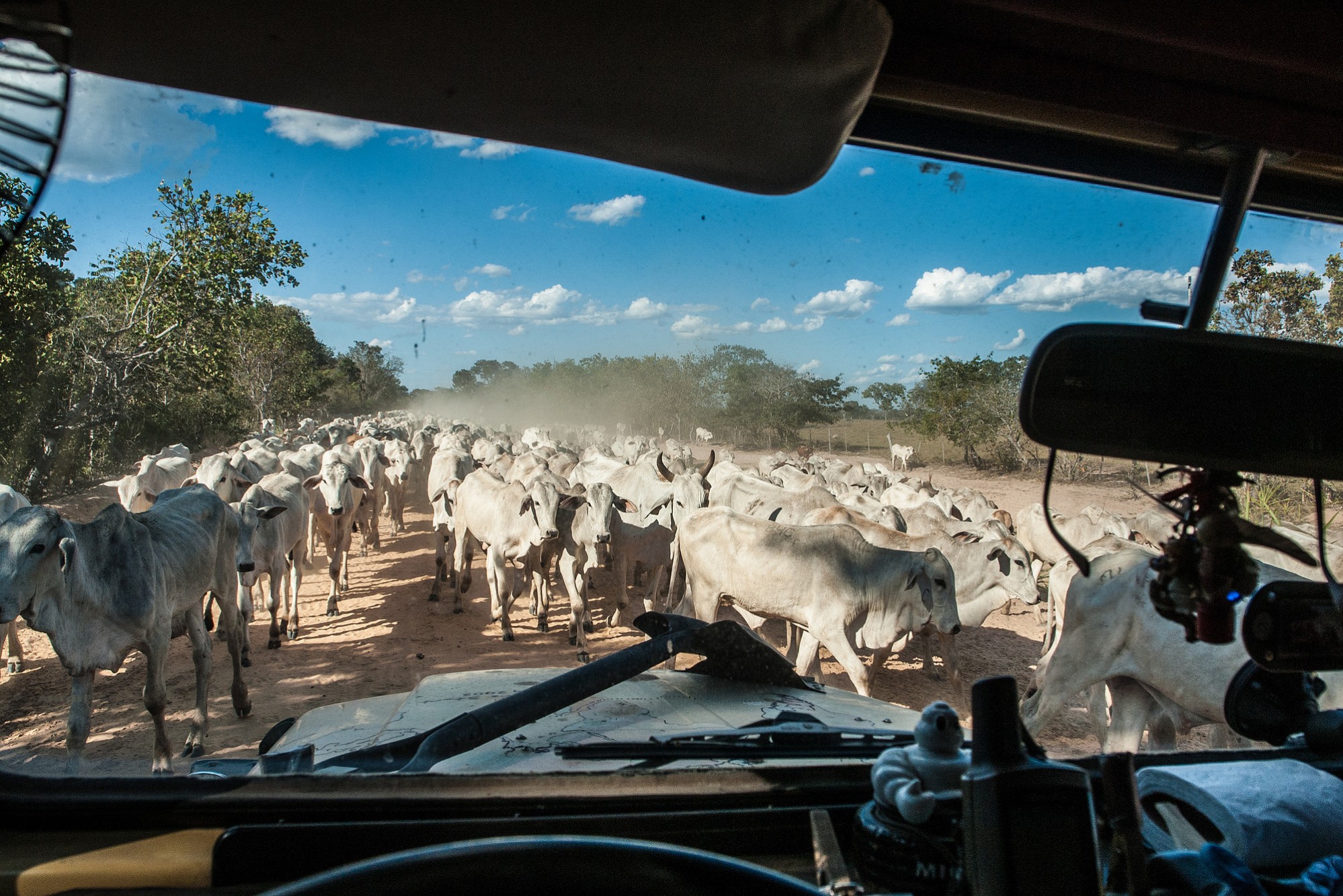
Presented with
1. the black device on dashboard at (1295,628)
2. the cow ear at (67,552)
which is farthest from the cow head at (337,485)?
the black device on dashboard at (1295,628)

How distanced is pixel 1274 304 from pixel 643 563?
1055 centimetres

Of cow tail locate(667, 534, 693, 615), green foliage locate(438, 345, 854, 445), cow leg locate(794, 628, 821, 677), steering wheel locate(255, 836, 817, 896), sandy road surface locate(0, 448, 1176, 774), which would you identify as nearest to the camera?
steering wheel locate(255, 836, 817, 896)

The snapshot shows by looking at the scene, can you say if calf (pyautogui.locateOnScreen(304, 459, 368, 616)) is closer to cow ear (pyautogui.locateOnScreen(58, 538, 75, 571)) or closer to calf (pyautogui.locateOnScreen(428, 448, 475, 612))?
calf (pyautogui.locateOnScreen(428, 448, 475, 612))

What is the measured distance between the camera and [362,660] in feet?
30.2

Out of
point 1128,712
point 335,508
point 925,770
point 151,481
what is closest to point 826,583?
point 1128,712

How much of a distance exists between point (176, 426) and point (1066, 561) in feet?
24.3

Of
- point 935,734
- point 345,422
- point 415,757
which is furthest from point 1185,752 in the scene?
point 345,422

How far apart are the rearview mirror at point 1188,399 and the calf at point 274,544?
327 inches

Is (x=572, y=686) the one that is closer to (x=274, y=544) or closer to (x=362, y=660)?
(x=362, y=660)

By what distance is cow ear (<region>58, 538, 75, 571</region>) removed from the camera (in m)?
5.71

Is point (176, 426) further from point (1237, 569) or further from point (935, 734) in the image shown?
point (1237, 569)

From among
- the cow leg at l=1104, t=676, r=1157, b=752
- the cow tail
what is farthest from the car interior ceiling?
the cow tail

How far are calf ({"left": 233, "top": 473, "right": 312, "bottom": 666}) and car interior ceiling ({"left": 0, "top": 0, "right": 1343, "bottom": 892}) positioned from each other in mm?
7467

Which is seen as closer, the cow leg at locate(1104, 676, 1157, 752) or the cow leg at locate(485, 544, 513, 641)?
the cow leg at locate(1104, 676, 1157, 752)
